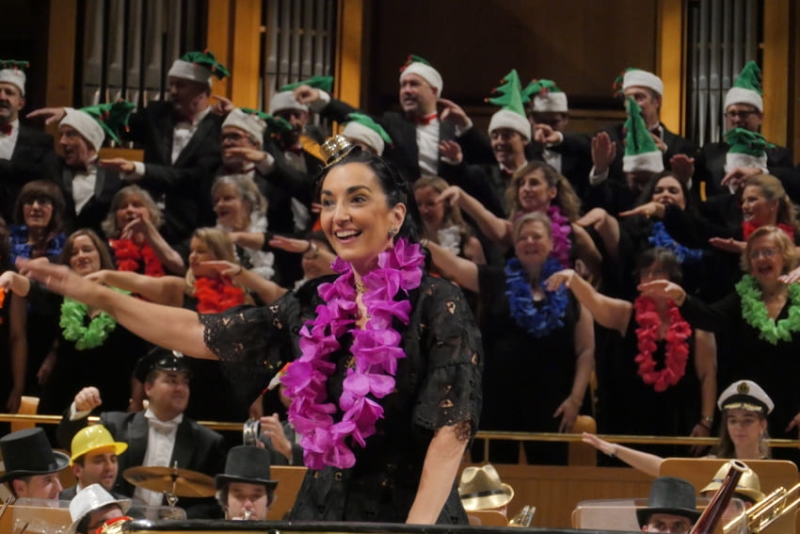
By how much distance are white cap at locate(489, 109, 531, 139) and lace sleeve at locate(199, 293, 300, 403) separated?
381 centimetres

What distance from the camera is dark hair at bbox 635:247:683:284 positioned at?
5.55 metres

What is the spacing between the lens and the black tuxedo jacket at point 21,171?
635 cm

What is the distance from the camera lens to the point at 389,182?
2.41 meters

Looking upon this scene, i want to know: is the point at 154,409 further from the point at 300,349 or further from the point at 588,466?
the point at 300,349

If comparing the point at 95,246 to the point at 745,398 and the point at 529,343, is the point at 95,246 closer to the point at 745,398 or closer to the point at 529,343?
the point at 529,343

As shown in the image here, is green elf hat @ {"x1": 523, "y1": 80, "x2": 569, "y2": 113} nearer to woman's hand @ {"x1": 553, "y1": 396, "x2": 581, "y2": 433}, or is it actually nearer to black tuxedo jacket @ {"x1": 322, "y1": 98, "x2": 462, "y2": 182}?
black tuxedo jacket @ {"x1": 322, "y1": 98, "x2": 462, "y2": 182}

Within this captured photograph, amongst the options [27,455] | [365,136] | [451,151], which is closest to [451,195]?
[451,151]

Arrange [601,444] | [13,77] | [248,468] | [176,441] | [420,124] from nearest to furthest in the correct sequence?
[248,468] < [601,444] < [176,441] < [420,124] < [13,77]

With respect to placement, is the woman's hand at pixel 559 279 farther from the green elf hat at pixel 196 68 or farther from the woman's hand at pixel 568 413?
the green elf hat at pixel 196 68

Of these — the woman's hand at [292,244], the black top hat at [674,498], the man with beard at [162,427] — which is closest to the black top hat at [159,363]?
the man with beard at [162,427]

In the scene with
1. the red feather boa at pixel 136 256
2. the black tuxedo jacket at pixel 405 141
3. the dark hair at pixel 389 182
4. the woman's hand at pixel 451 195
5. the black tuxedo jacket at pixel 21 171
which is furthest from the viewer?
the black tuxedo jacket at pixel 21 171

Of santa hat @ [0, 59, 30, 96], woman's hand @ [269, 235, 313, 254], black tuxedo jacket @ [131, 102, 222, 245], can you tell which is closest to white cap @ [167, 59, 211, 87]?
black tuxedo jacket @ [131, 102, 222, 245]

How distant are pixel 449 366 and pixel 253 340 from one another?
14.8 inches

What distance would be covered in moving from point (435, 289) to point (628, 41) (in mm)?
6526
